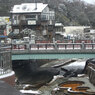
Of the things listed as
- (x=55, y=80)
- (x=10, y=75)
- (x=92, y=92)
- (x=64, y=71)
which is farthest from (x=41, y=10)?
(x=10, y=75)

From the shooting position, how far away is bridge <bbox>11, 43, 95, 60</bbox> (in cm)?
3114

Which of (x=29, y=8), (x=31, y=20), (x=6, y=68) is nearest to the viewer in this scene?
(x=6, y=68)

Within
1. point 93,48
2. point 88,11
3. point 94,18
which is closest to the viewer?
point 93,48

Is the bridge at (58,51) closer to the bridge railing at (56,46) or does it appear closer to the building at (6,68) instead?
the bridge railing at (56,46)

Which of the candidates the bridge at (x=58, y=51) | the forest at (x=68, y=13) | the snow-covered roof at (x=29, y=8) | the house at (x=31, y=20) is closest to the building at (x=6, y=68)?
the bridge at (x=58, y=51)

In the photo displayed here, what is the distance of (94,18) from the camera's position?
102 meters

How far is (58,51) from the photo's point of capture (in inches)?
1231

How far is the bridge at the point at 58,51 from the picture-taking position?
102 feet

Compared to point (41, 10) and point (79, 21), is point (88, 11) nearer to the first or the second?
point (79, 21)

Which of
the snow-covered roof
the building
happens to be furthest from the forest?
the building

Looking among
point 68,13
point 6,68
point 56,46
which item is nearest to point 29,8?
point 56,46

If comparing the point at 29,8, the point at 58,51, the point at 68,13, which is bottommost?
the point at 58,51

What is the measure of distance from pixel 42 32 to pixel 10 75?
51.0 metres

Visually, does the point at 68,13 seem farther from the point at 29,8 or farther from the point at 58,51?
the point at 58,51
